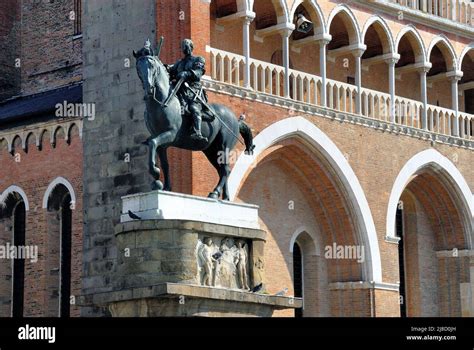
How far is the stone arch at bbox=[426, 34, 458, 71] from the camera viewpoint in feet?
139

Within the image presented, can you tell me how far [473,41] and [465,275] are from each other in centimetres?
643

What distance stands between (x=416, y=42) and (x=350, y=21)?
108 inches

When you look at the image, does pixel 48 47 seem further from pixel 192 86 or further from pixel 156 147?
pixel 156 147

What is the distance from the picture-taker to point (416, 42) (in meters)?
41.7

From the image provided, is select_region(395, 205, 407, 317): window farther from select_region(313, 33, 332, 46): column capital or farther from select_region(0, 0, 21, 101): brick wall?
select_region(0, 0, 21, 101): brick wall

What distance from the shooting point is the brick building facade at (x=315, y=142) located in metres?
36.4

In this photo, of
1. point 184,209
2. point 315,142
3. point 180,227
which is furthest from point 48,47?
point 180,227

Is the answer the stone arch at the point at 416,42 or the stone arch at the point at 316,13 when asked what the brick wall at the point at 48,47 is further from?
the stone arch at the point at 416,42

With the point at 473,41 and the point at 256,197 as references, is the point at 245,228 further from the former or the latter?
the point at 473,41

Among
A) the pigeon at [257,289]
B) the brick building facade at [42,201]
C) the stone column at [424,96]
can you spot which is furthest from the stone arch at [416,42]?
the pigeon at [257,289]

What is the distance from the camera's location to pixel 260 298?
100 feet
